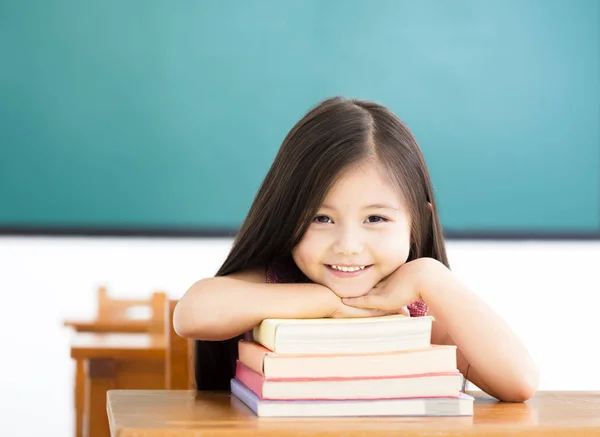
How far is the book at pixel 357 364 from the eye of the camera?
0.86 m

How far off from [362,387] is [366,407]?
0.8 inches

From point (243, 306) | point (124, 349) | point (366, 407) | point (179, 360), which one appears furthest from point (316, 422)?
point (124, 349)

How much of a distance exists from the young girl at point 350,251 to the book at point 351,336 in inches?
5.3

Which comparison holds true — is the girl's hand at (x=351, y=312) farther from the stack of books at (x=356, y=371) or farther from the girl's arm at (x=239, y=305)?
the stack of books at (x=356, y=371)

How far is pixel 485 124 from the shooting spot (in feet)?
10.9

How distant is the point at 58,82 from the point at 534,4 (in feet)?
5.92

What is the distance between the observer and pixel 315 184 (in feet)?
3.54

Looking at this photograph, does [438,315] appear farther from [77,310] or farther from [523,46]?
[523,46]

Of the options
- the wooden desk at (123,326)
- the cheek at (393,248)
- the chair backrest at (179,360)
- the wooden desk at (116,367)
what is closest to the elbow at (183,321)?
the cheek at (393,248)

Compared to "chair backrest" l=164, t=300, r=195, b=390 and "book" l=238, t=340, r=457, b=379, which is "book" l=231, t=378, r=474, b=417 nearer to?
"book" l=238, t=340, r=457, b=379

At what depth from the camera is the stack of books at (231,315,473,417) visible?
2.84 feet

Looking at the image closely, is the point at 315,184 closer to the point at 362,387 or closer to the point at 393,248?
the point at 393,248

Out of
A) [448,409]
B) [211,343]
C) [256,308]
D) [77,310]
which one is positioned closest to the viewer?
[448,409]

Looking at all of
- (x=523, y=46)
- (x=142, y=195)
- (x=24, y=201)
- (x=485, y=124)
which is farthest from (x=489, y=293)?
(x=24, y=201)
